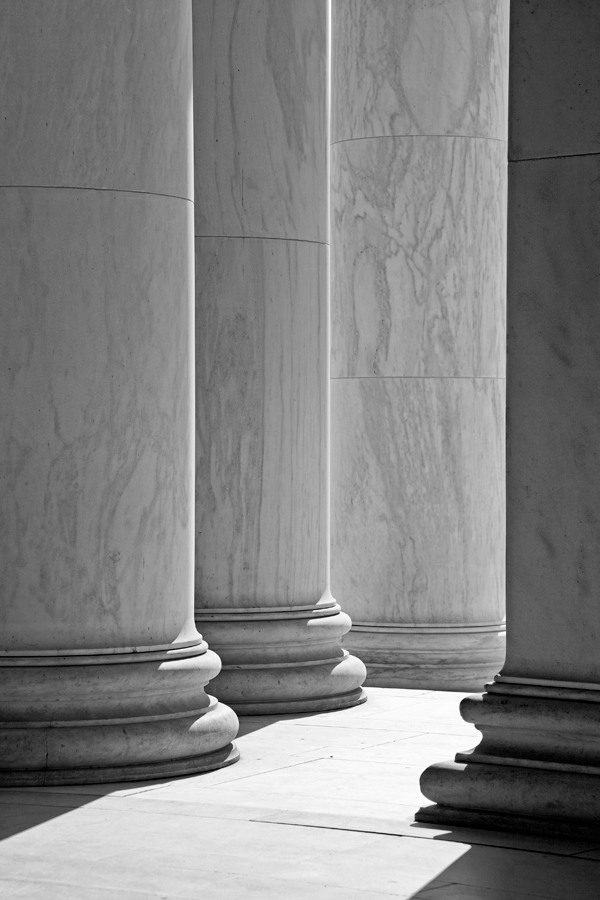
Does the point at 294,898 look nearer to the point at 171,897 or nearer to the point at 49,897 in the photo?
the point at 171,897

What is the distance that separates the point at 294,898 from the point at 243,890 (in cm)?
204

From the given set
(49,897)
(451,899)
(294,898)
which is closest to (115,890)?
(49,897)

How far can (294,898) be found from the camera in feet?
159

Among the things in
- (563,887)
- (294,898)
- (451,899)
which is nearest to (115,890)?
(294,898)

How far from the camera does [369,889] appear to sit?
4956 cm

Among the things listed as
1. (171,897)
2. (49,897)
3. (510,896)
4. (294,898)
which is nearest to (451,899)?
(510,896)

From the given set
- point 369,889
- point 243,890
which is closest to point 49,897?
point 243,890

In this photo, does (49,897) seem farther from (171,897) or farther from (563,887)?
(563,887)

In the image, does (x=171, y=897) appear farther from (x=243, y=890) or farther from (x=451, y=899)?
(x=451, y=899)

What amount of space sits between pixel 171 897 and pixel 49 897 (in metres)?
3.98

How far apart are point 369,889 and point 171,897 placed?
6.48 meters

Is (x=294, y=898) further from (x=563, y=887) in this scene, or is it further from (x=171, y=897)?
(x=563, y=887)

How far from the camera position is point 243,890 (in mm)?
49688

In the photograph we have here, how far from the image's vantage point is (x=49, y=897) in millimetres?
48969
